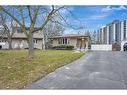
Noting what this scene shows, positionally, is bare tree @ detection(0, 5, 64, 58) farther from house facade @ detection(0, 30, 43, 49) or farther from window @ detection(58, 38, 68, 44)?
window @ detection(58, 38, 68, 44)

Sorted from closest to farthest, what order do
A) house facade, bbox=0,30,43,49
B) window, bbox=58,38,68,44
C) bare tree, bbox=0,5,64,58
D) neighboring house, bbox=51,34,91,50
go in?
1. bare tree, bbox=0,5,64,58
2. neighboring house, bbox=51,34,91,50
3. house facade, bbox=0,30,43,49
4. window, bbox=58,38,68,44

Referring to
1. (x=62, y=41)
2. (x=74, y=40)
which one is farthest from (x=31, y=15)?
(x=62, y=41)

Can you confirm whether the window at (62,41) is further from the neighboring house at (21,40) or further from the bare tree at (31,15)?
the bare tree at (31,15)

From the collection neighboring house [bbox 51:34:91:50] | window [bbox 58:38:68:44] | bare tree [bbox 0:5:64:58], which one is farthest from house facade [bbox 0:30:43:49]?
bare tree [bbox 0:5:64:58]

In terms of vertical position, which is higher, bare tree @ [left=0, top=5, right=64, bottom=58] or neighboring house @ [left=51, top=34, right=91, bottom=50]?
bare tree @ [left=0, top=5, right=64, bottom=58]

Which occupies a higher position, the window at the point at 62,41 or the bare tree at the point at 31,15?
the bare tree at the point at 31,15

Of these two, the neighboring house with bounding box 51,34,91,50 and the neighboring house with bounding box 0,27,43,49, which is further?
the neighboring house with bounding box 0,27,43,49

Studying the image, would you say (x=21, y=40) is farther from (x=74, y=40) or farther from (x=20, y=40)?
(x=74, y=40)

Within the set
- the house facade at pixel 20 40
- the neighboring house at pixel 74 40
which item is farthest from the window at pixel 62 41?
the house facade at pixel 20 40

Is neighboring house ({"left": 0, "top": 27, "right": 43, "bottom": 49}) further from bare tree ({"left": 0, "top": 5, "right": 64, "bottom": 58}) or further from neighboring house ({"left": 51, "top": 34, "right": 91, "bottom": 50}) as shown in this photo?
bare tree ({"left": 0, "top": 5, "right": 64, "bottom": 58})

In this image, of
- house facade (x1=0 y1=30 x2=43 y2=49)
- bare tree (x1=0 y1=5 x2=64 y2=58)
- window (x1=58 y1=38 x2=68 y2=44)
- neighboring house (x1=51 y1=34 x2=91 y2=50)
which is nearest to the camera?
bare tree (x1=0 y1=5 x2=64 y2=58)
